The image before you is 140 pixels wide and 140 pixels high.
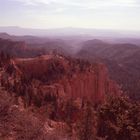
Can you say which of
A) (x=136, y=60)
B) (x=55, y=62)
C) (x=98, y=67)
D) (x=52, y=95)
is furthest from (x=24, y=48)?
(x=52, y=95)

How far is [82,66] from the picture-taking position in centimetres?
3184

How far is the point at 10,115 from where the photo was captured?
313 inches

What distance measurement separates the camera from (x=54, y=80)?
2716 cm

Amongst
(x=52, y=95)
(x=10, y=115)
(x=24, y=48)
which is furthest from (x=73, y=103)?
(x=24, y=48)

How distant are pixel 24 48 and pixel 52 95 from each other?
5784cm

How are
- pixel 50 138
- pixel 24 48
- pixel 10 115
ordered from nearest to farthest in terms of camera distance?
pixel 50 138 < pixel 10 115 < pixel 24 48

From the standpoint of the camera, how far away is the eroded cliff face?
75.5 ft

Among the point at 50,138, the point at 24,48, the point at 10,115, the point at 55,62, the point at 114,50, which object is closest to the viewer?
the point at 50,138

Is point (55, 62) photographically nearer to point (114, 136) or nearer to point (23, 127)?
point (114, 136)

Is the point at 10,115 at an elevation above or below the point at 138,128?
above

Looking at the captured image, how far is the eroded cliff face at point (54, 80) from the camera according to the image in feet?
75.5

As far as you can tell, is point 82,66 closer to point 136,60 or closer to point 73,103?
point 73,103

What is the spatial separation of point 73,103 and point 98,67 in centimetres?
1278

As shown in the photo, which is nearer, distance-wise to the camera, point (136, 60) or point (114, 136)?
point (114, 136)
